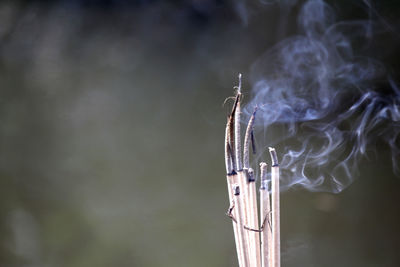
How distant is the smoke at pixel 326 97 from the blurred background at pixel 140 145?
0.15 ft

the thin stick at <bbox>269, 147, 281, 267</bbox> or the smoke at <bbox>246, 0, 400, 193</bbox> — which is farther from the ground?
the smoke at <bbox>246, 0, 400, 193</bbox>

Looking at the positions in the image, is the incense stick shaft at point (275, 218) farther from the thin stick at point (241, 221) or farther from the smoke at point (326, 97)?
the smoke at point (326, 97)

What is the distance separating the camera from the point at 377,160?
118 centimetres

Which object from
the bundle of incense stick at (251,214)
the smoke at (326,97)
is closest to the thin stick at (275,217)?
the bundle of incense stick at (251,214)

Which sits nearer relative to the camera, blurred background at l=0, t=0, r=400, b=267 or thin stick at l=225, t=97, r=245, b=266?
thin stick at l=225, t=97, r=245, b=266

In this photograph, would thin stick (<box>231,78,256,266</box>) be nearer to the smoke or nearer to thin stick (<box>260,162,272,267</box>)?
thin stick (<box>260,162,272,267</box>)

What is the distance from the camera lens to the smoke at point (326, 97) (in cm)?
115

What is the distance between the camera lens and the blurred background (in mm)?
1192

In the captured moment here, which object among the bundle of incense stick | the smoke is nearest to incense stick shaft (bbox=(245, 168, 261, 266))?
the bundle of incense stick

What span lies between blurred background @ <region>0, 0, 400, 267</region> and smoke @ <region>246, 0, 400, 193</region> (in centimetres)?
5

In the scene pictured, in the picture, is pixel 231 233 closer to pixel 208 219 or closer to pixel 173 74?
pixel 208 219

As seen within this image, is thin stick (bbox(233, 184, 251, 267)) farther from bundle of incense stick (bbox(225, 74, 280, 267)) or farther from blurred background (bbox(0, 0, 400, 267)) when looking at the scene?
blurred background (bbox(0, 0, 400, 267))

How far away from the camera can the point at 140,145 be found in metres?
1.23

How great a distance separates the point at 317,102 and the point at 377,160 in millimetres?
289
